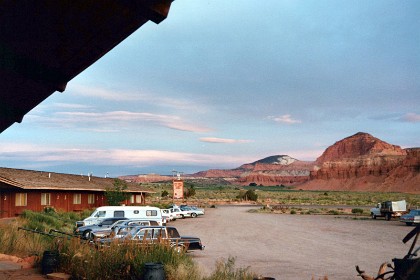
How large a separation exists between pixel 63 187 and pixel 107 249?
3071 centimetres

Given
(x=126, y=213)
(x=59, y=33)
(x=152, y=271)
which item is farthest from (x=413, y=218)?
(x=59, y=33)

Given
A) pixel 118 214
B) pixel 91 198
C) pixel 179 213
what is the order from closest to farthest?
pixel 118 214 < pixel 91 198 < pixel 179 213

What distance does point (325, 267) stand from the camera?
1694 centimetres

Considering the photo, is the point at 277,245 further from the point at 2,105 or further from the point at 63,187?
the point at 63,187

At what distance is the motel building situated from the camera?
112ft

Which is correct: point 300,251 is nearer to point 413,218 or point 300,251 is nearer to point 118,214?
point 118,214

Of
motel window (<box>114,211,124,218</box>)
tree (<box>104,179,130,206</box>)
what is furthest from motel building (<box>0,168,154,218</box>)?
motel window (<box>114,211,124,218</box>)

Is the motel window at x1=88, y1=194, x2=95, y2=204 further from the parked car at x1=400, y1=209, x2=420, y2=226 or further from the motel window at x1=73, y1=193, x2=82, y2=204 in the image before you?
the parked car at x1=400, y1=209, x2=420, y2=226

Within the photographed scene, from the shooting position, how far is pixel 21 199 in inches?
1415

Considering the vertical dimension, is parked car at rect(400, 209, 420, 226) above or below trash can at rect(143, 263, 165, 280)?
below

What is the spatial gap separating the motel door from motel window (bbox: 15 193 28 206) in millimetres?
904

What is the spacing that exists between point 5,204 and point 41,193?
457 centimetres

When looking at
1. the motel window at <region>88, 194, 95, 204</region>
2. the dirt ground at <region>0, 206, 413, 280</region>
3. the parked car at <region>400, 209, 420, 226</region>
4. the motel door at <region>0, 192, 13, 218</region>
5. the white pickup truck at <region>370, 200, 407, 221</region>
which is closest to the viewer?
the dirt ground at <region>0, 206, 413, 280</region>

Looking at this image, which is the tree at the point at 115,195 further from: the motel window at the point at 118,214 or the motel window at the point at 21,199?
the motel window at the point at 118,214
